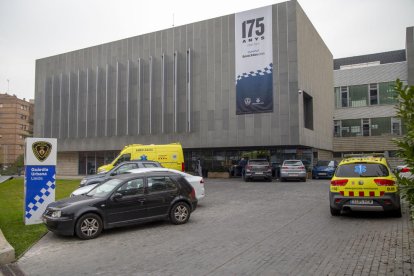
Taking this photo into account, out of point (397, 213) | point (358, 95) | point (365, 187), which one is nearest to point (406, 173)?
point (365, 187)

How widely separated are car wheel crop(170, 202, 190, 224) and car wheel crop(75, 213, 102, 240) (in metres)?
2.04

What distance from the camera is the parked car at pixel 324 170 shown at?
2841cm

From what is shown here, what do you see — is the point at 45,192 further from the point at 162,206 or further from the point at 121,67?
→ the point at 121,67

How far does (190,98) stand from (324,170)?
43.0 ft

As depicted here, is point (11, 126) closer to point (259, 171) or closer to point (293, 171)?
point (259, 171)

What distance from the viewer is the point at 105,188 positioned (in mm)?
9555

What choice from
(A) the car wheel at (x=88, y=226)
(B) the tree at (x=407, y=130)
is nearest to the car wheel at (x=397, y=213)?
(B) the tree at (x=407, y=130)

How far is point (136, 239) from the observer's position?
8.45 m

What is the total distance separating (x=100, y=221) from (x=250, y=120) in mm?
22482

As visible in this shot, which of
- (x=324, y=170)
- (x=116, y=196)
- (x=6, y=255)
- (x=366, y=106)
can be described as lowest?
(x=6, y=255)

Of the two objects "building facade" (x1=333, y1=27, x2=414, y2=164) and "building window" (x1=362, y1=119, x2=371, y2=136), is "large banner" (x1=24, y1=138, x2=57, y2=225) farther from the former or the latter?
"building window" (x1=362, y1=119, x2=371, y2=136)

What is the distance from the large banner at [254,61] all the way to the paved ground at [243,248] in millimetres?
19440

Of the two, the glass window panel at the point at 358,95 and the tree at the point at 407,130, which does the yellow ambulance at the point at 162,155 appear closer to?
the tree at the point at 407,130

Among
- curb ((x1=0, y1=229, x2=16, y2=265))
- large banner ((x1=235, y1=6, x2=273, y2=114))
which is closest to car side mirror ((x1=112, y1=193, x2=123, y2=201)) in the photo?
curb ((x1=0, y1=229, x2=16, y2=265))
